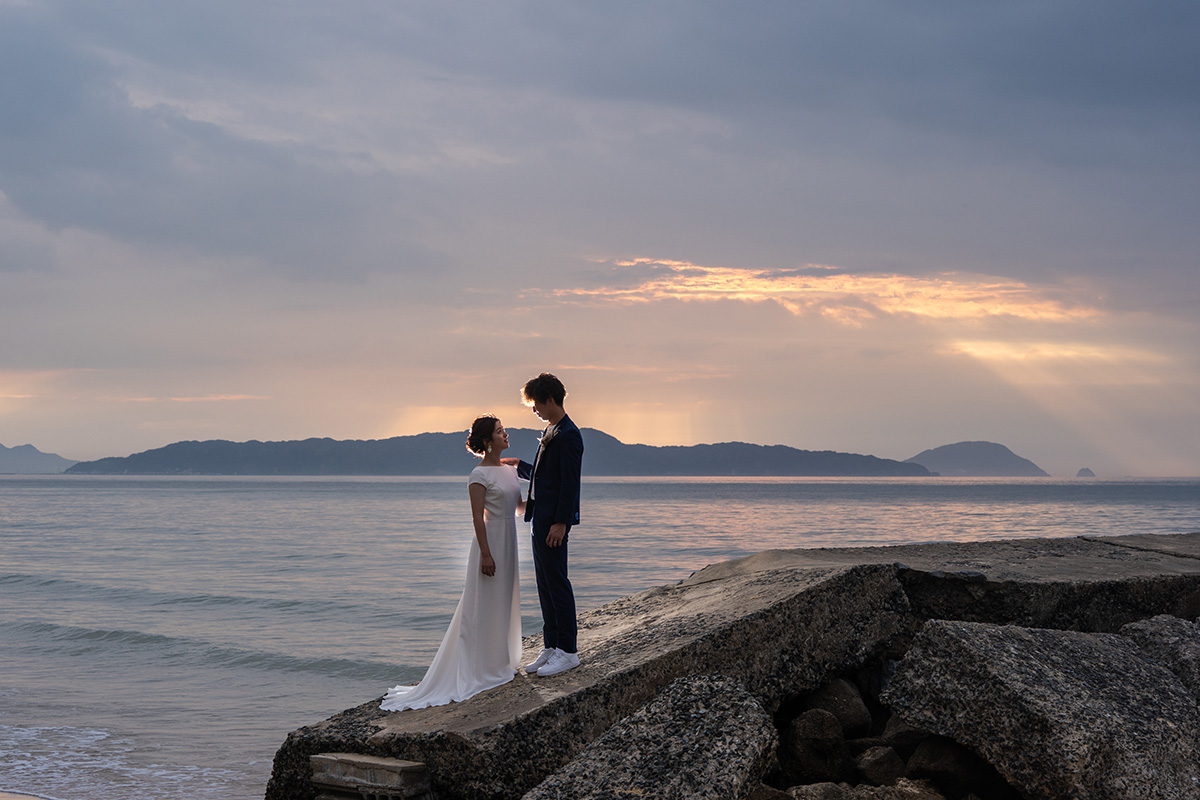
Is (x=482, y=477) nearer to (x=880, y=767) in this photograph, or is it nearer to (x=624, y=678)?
(x=624, y=678)

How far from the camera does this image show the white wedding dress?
5.31 metres

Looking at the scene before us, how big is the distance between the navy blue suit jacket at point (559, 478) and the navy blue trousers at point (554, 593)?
72 millimetres

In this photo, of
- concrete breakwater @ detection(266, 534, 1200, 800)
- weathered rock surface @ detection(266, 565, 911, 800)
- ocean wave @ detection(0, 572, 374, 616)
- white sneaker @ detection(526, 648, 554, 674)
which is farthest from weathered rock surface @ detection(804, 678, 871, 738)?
ocean wave @ detection(0, 572, 374, 616)

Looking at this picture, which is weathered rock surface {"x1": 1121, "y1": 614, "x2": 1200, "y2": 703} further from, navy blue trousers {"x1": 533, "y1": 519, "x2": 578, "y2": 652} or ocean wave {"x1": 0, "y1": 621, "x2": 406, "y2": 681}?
ocean wave {"x1": 0, "y1": 621, "x2": 406, "y2": 681}

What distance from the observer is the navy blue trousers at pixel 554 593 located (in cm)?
534

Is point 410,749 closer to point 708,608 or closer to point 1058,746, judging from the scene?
point 708,608

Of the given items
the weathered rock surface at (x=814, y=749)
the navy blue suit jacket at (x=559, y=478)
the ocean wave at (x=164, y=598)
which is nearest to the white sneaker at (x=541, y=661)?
the navy blue suit jacket at (x=559, y=478)

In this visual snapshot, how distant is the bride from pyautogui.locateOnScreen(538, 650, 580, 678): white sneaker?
249 mm

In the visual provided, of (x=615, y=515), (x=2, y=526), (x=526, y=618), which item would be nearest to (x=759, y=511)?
(x=615, y=515)

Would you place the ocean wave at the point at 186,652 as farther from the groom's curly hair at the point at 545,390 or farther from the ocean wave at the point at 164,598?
the groom's curly hair at the point at 545,390

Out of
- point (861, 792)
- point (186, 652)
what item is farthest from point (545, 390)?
point (186, 652)

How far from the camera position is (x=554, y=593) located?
5387mm

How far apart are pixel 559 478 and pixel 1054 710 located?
2849 millimetres

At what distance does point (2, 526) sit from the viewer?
45.2 meters
